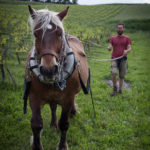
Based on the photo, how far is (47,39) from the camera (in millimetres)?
1725

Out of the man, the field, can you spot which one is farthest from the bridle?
the man

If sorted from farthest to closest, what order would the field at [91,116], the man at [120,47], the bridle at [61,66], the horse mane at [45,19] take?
the man at [120,47], the field at [91,116], the bridle at [61,66], the horse mane at [45,19]

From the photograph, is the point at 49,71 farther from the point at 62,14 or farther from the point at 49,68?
the point at 62,14

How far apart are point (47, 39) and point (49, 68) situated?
34cm

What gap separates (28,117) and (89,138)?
4.53ft

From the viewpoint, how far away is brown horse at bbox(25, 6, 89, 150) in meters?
1.71

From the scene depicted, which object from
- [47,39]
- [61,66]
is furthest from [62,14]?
[61,66]

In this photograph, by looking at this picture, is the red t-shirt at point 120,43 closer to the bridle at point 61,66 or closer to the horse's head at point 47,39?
the bridle at point 61,66

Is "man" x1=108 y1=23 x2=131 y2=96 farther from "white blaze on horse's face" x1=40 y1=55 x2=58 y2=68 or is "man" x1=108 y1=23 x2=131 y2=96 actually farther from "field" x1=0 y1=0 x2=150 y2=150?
"white blaze on horse's face" x1=40 y1=55 x2=58 y2=68

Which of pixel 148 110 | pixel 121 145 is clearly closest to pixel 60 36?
pixel 121 145

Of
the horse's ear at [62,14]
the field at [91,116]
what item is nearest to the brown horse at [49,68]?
the horse's ear at [62,14]

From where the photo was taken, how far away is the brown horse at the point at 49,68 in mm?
1705

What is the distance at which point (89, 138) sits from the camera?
281 cm

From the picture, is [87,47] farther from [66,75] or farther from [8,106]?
[66,75]
